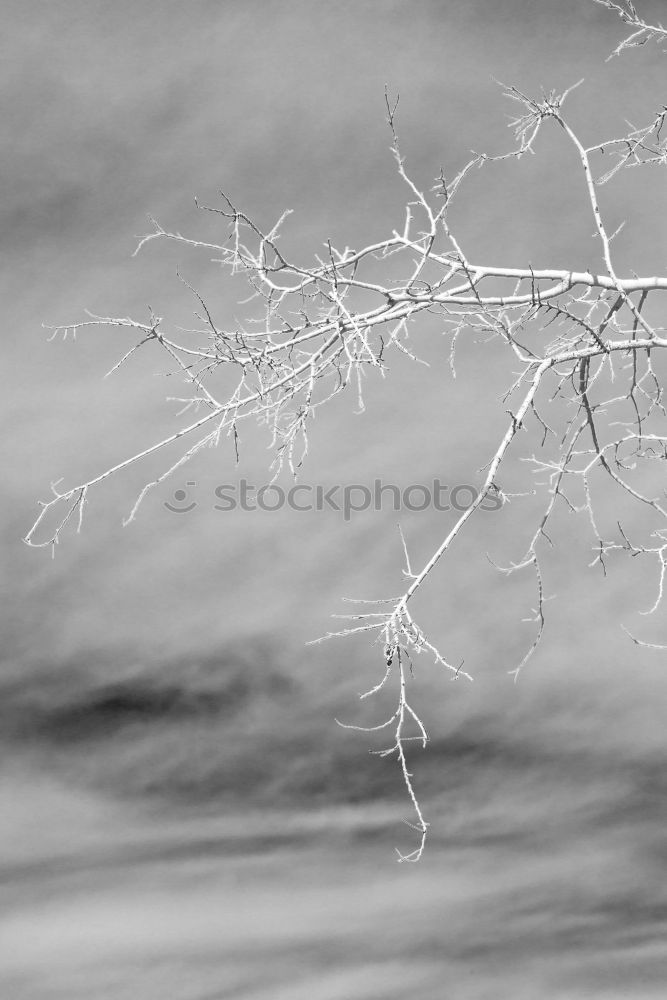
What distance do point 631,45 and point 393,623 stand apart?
5136 millimetres

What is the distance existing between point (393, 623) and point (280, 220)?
9.45 feet

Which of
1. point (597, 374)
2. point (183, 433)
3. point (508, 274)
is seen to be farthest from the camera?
point (508, 274)

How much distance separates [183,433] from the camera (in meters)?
6.67

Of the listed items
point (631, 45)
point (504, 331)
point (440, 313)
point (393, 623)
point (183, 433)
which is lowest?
point (393, 623)

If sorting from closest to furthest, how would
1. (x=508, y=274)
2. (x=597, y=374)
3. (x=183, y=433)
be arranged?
1. (x=183, y=433)
2. (x=597, y=374)
3. (x=508, y=274)

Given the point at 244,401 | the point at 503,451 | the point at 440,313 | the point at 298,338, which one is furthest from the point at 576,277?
the point at 244,401

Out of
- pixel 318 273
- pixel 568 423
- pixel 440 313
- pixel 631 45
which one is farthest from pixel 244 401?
pixel 631 45

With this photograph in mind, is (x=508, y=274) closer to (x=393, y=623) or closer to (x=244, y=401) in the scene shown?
(x=244, y=401)

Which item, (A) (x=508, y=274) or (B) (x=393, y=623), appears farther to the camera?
(A) (x=508, y=274)

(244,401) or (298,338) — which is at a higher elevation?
(298,338)

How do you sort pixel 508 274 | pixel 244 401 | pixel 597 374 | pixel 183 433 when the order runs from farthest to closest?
pixel 508 274
pixel 597 374
pixel 244 401
pixel 183 433

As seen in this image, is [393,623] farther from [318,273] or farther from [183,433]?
[318,273]

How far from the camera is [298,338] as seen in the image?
7.42 m

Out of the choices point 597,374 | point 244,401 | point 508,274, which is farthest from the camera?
point 508,274
